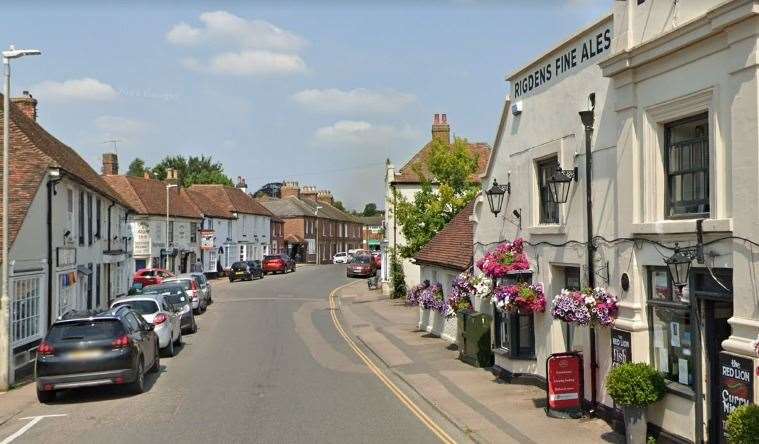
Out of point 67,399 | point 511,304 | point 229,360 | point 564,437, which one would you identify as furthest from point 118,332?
point 564,437

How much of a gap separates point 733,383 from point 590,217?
12.2ft

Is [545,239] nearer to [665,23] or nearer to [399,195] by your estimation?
[665,23]

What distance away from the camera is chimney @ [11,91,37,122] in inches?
1167

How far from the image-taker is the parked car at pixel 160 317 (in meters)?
19.5

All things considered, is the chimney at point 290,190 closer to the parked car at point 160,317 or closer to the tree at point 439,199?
the tree at point 439,199

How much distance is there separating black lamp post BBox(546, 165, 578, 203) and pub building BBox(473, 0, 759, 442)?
3 cm

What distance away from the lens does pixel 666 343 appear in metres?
9.80

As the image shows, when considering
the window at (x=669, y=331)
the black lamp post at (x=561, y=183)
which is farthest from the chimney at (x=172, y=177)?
the window at (x=669, y=331)

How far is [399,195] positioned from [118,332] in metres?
22.0

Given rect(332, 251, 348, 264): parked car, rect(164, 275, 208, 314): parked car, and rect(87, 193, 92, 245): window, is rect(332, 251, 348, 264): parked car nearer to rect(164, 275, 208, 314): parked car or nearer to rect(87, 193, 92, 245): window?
rect(164, 275, 208, 314): parked car

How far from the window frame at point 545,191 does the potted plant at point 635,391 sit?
13.3 feet

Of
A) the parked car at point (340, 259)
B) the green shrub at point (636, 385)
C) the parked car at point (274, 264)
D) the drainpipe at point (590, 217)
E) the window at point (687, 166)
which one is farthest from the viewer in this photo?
the parked car at point (340, 259)

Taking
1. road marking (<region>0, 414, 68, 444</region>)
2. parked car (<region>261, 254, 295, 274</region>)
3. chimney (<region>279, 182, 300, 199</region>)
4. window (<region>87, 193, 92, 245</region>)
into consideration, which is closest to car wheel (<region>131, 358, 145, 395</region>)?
road marking (<region>0, 414, 68, 444</region>)

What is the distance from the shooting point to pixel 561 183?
12234 millimetres
